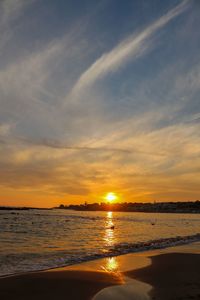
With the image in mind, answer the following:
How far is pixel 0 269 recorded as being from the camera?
1677 cm

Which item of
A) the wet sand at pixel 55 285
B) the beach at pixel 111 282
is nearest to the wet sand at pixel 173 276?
the beach at pixel 111 282

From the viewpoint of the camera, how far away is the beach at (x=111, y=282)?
39.2ft

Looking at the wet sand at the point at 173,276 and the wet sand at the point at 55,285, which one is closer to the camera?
the wet sand at the point at 55,285

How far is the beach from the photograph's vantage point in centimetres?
1196

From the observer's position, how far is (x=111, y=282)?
559 inches

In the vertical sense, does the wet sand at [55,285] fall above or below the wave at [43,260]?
below

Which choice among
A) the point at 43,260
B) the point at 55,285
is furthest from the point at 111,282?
the point at 43,260

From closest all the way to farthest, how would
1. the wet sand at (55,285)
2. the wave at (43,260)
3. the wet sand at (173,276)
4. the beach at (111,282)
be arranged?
the wet sand at (55,285), the beach at (111,282), the wet sand at (173,276), the wave at (43,260)

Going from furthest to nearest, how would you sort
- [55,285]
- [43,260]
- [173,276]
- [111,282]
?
[43,260]
[173,276]
[111,282]
[55,285]

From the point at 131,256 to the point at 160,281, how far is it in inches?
323

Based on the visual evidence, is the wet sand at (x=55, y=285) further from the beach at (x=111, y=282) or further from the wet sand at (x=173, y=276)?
the wet sand at (x=173, y=276)

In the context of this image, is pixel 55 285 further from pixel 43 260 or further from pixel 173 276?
pixel 43 260

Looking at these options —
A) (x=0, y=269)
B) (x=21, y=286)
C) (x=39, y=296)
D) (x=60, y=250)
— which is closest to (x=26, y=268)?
(x=0, y=269)

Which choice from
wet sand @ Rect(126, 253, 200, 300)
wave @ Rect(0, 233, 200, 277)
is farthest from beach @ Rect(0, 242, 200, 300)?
wave @ Rect(0, 233, 200, 277)
